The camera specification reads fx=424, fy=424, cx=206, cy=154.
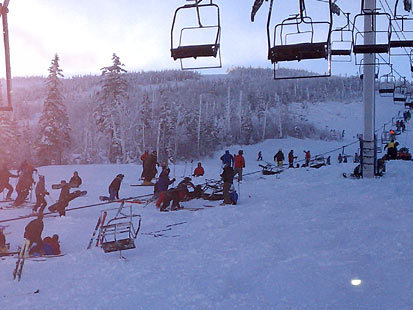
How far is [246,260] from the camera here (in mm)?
8273

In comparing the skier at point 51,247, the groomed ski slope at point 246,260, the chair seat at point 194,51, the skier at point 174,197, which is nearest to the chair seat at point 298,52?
the chair seat at point 194,51

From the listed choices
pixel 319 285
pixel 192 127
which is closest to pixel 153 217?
pixel 319 285

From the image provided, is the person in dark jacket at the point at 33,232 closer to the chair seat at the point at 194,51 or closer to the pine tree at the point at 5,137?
the chair seat at the point at 194,51

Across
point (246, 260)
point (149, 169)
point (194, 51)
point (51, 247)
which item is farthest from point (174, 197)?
point (194, 51)

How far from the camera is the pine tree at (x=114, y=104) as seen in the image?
145 ft

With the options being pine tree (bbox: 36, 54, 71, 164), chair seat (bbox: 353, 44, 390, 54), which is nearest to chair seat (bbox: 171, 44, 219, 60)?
chair seat (bbox: 353, 44, 390, 54)

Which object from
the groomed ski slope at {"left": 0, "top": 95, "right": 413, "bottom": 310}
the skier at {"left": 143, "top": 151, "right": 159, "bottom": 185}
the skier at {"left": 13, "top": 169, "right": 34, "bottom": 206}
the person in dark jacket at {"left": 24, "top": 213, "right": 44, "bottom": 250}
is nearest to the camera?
the groomed ski slope at {"left": 0, "top": 95, "right": 413, "bottom": 310}

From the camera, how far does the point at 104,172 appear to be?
23453 mm

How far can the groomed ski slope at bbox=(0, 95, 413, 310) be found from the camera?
656cm

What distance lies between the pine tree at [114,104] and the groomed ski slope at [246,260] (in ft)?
103

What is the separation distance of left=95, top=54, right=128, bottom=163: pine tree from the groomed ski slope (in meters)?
31.4

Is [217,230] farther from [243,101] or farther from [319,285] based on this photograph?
[243,101]

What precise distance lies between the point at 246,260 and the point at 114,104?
128 feet

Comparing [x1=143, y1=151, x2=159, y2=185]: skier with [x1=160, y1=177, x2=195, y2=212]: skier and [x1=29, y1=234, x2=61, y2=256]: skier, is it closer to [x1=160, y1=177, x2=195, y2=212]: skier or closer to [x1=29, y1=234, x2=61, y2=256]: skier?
→ [x1=160, y1=177, x2=195, y2=212]: skier
